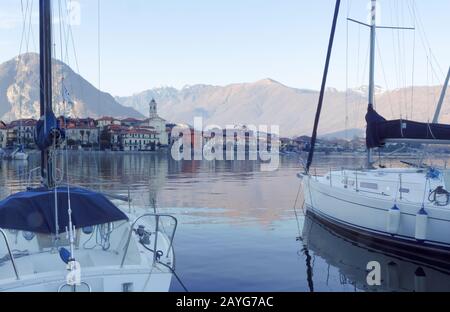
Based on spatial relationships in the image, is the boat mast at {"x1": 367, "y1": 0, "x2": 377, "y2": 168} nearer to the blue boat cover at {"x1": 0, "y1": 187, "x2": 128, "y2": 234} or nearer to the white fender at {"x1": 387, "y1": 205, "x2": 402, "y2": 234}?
the white fender at {"x1": 387, "y1": 205, "x2": 402, "y2": 234}

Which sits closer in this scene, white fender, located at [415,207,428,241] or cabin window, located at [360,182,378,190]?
white fender, located at [415,207,428,241]

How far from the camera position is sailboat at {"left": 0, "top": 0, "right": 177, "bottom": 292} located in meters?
6.73

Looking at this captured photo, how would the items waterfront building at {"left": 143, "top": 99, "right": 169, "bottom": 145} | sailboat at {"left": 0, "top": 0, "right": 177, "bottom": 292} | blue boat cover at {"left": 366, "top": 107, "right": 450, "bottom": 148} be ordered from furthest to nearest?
waterfront building at {"left": 143, "top": 99, "right": 169, "bottom": 145} → blue boat cover at {"left": 366, "top": 107, "right": 450, "bottom": 148} → sailboat at {"left": 0, "top": 0, "right": 177, "bottom": 292}

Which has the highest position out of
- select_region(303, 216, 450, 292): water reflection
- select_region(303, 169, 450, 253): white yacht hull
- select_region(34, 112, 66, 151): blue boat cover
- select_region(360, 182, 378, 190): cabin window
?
select_region(34, 112, 66, 151): blue boat cover

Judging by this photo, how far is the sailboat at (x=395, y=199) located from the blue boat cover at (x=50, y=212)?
8.65 m

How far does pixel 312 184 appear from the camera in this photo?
2091cm

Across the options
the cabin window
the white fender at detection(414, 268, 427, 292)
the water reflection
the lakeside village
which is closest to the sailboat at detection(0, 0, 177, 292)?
the water reflection

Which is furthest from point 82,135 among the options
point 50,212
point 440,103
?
point 50,212

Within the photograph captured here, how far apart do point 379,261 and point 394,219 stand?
1299 millimetres

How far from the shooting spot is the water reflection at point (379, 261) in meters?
11.6

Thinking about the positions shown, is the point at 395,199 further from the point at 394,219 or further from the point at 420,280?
the point at 420,280

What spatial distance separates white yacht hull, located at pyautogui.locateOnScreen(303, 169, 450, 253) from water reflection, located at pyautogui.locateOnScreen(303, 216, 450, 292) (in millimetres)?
457
